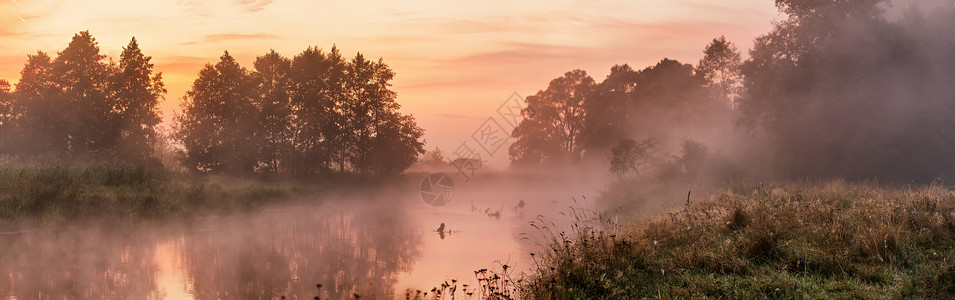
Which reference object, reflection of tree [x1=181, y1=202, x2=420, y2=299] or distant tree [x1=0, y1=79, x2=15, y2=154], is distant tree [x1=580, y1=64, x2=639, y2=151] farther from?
distant tree [x1=0, y1=79, x2=15, y2=154]

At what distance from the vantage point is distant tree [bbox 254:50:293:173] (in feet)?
175

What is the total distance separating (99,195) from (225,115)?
28.8 m

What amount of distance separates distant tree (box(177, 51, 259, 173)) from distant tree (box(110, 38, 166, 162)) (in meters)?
3.24

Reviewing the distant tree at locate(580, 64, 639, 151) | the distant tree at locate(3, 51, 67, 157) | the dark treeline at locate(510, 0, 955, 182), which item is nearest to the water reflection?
the dark treeline at locate(510, 0, 955, 182)

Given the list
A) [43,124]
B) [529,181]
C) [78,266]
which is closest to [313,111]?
[43,124]

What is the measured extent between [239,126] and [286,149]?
395cm

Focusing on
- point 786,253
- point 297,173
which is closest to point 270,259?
→ point 786,253

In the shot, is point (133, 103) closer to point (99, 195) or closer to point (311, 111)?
point (311, 111)

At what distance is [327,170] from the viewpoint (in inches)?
2147

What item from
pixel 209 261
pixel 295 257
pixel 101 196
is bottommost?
pixel 295 257

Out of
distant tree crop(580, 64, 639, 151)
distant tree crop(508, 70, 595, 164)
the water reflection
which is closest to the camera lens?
the water reflection

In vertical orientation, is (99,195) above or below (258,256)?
above

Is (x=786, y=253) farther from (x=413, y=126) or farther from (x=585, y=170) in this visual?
(x=585, y=170)

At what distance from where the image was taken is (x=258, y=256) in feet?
62.5
